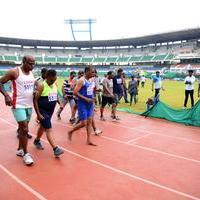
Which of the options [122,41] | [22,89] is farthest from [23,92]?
[122,41]

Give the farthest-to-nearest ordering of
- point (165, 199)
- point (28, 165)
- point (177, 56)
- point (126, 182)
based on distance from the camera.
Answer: point (177, 56) → point (28, 165) → point (126, 182) → point (165, 199)

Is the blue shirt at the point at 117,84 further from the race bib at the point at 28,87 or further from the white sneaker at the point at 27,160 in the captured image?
the white sneaker at the point at 27,160

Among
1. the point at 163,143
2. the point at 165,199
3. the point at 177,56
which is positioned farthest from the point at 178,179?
the point at 177,56

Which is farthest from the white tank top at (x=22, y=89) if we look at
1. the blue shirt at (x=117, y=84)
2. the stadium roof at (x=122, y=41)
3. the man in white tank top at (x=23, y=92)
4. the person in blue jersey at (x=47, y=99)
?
the stadium roof at (x=122, y=41)

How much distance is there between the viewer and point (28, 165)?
549 centimetres

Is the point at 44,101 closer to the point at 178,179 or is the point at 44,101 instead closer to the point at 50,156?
the point at 50,156

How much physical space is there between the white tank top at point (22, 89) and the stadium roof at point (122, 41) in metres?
47.3

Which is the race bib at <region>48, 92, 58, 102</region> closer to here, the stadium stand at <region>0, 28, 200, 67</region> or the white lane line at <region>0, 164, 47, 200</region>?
the white lane line at <region>0, 164, 47, 200</region>

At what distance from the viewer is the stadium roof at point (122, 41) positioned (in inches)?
2083

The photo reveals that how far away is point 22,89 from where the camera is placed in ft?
17.7

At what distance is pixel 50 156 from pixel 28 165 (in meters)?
0.71

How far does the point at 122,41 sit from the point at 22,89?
6017 cm

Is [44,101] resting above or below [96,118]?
above

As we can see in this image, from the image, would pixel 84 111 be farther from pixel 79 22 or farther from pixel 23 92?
pixel 79 22
